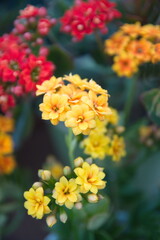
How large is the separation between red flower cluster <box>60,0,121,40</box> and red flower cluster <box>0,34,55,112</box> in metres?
0.10

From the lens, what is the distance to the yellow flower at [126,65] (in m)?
0.70

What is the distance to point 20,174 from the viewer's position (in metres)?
1.02

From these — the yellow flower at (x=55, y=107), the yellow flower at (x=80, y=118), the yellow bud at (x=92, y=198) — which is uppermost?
the yellow flower at (x=55, y=107)

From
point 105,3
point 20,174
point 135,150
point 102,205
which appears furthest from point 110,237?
point 105,3

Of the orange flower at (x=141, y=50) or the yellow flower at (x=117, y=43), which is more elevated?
the yellow flower at (x=117, y=43)

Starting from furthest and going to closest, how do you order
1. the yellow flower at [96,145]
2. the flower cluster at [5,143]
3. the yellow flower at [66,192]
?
the flower cluster at [5,143] < the yellow flower at [96,145] < the yellow flower at [66,192]

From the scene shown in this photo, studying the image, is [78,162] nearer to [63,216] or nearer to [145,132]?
[63,216]

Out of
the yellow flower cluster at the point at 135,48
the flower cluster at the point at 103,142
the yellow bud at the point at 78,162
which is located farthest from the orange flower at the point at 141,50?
the yellow bud at the point at 78,162

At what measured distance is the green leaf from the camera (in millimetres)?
688

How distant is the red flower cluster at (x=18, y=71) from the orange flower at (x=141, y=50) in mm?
161

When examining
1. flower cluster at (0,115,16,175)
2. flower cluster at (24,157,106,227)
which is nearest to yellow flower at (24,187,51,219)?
flower cluster at (24,157,106,227)

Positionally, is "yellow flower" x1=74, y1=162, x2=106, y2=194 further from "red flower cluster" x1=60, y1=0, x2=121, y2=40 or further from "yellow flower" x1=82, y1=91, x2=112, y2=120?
"red flower cluster" x1=60, y1=0, x2=121, y2=40

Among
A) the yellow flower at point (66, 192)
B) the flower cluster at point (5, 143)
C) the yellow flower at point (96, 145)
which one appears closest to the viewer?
the yellow flower at point (66, 192)

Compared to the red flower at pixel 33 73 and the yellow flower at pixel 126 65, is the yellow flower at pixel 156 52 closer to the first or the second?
the yellow flower at pixel 126 65
